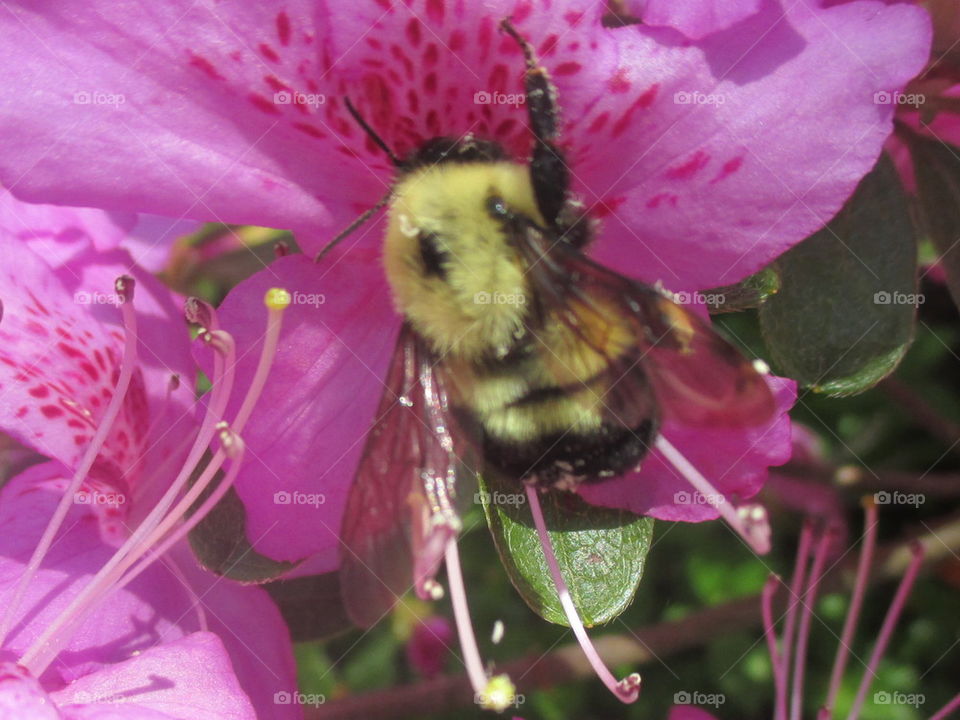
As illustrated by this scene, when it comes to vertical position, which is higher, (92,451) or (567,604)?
(92,451)

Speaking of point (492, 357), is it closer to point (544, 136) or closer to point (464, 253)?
point (464, 253)

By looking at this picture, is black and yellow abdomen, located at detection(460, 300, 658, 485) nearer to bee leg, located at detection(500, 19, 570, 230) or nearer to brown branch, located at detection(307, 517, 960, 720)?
bee leg, located at detection(500, 19, 570, 230)

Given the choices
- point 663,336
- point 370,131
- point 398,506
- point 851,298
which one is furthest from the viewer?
point 851,298

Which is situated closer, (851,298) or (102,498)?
(851,298)

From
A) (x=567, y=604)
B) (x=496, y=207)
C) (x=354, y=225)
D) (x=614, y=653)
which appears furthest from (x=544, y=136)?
(x=614, y=653)

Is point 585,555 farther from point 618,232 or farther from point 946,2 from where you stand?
point 946,2

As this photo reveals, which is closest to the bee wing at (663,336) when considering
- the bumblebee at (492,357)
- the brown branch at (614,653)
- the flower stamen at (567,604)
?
the bumblebee at (492,357)

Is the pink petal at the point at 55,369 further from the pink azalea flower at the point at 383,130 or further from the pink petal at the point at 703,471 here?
the pink petal at the point at 703,471
